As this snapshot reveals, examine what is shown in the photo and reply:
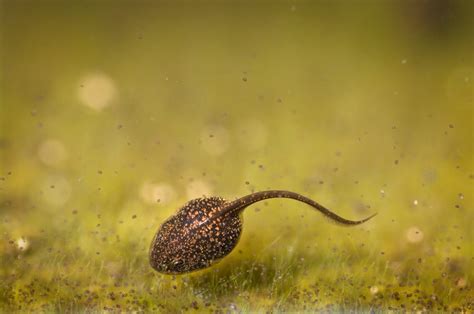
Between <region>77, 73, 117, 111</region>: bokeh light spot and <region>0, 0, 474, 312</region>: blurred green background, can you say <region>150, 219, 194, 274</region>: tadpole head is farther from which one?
<region>77, 73, 117, 111</region>: bokeh light spot

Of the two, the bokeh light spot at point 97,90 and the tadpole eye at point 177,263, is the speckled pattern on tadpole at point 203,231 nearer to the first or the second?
the tadpole eye at point 177,263

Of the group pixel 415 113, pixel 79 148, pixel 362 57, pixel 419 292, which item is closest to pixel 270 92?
pixel 362 57

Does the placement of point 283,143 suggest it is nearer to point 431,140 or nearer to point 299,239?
point 299,239

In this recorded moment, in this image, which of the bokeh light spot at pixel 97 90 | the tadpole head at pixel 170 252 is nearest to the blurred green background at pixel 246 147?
the bokeh light spot at pixel 97 90

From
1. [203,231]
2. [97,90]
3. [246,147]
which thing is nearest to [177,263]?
[203,231]

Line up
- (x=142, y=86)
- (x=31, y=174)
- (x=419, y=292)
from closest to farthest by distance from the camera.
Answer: (x=419, y=292) < (x=31, y=174) < (x=142, y=86)

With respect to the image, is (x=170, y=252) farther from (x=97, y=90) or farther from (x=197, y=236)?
(x=97, y=90)
